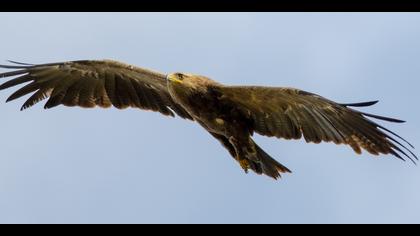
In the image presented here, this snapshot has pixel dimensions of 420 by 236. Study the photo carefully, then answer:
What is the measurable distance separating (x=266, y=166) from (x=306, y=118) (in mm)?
960

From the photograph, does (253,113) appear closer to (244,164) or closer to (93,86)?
(244,164)

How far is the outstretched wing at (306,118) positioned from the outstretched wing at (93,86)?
67.4 inches

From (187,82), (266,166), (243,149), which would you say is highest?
(187,82)

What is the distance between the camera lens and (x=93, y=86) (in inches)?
493

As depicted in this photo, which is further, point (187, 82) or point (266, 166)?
point (266, 166)

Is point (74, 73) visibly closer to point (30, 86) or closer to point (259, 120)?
point (30, 86)

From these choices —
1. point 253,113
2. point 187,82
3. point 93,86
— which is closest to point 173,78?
point 187,82

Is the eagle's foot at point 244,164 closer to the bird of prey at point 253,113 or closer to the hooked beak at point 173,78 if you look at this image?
the bird of prey at point 253,113

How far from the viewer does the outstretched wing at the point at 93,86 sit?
39.9 feet

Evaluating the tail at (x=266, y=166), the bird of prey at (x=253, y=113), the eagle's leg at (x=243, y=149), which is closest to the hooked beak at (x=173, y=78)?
the bird of prey at (x=253, y=113)

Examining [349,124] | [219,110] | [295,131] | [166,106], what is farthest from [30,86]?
[349,124]

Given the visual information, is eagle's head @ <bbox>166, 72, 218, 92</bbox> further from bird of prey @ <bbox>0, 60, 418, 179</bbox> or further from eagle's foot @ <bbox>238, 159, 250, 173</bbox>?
eagle's foot @ <bbox>238, 159, 250, 173</bbox>

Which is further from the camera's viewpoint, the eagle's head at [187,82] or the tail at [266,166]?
the tail at [266,166]

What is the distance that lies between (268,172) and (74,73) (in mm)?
3892
